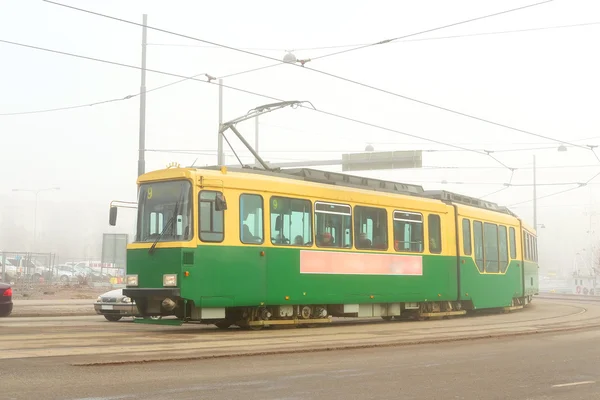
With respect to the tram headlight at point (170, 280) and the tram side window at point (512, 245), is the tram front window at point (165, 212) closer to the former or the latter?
the tram headlight at point (170, 280)

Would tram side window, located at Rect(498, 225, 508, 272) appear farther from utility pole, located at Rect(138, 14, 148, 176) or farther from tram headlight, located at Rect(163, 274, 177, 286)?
tram headlight, located at Rect(163, 274, 177, 286)

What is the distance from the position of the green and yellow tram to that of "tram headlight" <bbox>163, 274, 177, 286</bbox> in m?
0.02

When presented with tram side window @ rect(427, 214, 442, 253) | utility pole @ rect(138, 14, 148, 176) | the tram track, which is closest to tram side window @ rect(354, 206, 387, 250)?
the tram track

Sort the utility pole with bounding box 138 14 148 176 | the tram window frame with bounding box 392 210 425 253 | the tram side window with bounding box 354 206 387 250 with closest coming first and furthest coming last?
the tram side window with bounding box 354 206 387 250, the tram window frame with bounding box 392 210 425 253, the utility pole with bounding box 138 14 148 176

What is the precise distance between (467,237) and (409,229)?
3.25 m

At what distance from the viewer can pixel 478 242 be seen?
79.0ft

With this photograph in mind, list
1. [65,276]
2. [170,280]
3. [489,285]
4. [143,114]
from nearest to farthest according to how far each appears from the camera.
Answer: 1. [170,280]
2. [489,285]
3. [143,114]
4. [65,276]

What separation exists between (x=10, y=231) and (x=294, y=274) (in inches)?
5089

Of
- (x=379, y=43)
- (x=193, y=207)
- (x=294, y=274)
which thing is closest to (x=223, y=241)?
(x=193, y=207)

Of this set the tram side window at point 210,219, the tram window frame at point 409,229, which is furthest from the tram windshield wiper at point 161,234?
the tram window frame at point 409,229

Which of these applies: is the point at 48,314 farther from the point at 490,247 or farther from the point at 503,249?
the point at 503,249

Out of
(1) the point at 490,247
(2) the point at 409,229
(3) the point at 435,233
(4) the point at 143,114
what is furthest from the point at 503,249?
(4) the point at 143,114

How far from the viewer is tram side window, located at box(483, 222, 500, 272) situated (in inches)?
969

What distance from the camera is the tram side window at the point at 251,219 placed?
53.3 feet
